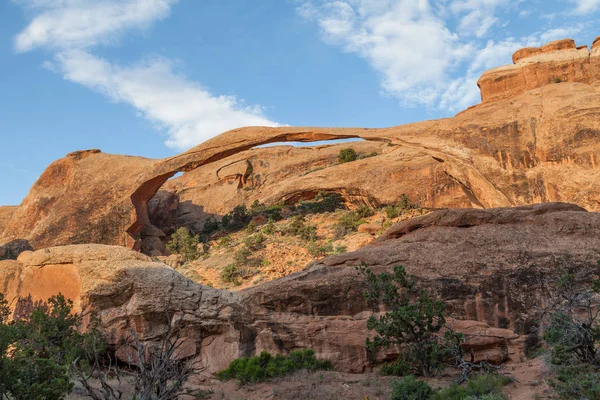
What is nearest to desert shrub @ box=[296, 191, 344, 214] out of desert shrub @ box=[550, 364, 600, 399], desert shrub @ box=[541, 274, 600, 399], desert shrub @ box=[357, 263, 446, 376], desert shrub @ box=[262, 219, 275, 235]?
desert shrub @ box=[262, 219, 275, 235]

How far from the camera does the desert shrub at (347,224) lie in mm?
24484

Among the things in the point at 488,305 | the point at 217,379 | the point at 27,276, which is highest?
the point at 27,276

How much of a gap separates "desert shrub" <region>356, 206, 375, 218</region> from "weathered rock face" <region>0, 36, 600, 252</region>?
119 cm

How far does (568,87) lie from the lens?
17.1 metres

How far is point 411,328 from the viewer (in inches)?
396

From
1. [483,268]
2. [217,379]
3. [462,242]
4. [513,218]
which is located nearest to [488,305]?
[483,268]

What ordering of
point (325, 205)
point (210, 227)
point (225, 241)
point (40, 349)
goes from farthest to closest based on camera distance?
point (210, 227) → point (325, 205) → point (225, 241) → point (40, 349)

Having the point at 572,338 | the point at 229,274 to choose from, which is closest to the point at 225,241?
the point at 229,274

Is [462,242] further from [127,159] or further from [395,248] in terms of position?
[127,159]

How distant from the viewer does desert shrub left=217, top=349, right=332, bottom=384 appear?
10406 mm

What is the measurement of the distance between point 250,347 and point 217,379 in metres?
1.02

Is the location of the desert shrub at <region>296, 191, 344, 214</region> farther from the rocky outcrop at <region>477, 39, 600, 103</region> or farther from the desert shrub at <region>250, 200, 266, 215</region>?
the rocky outcrop at <region>477, 39, 600, 103</region>

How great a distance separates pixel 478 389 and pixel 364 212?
1742cm

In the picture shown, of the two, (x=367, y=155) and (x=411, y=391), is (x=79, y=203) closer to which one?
(x=411, y=391)
